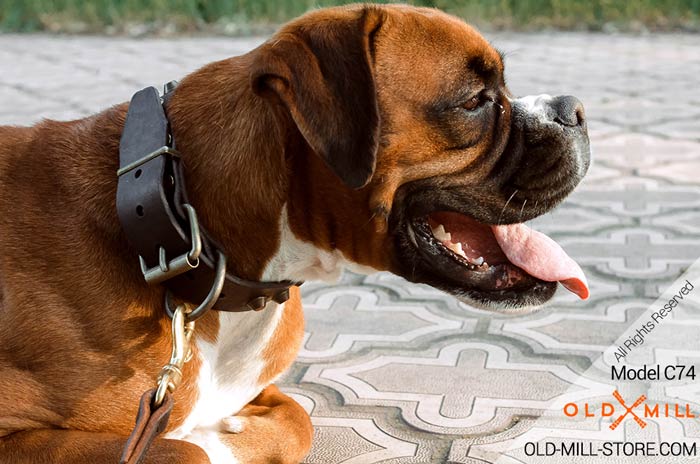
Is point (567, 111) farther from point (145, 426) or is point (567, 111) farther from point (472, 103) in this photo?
point (145, 426)

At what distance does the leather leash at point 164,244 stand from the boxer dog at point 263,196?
0.20 ft

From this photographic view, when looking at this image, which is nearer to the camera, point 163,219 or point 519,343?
point 163,219

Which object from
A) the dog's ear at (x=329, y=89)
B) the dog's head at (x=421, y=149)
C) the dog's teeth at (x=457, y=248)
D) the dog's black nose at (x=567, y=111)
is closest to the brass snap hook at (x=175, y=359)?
the dog's head at (x=421, y=149)

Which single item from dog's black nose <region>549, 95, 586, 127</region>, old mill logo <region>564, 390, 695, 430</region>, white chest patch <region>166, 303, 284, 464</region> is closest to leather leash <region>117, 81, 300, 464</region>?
white chest patch <region>166, 303, 284, 464</region>

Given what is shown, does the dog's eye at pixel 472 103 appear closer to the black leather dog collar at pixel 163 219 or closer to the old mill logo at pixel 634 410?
the black leather dog collar at pixel 163 219

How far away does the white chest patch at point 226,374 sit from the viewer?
9.14 feet

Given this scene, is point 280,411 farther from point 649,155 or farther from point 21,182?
point 649,155

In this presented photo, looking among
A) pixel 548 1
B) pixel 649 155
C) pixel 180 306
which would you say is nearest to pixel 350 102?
pixel 180 306

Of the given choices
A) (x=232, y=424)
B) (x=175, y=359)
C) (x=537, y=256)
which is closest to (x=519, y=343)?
(x=537, y=256)

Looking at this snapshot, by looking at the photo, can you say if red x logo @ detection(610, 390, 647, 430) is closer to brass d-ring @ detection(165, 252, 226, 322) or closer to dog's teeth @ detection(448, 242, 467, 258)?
dog's teeth @ detection(448, 242, 467, 258)

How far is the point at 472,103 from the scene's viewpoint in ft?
8.97

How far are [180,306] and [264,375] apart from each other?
1.78 ft

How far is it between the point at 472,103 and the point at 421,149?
205 millimetres

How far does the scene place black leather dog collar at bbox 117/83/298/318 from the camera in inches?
96.3
